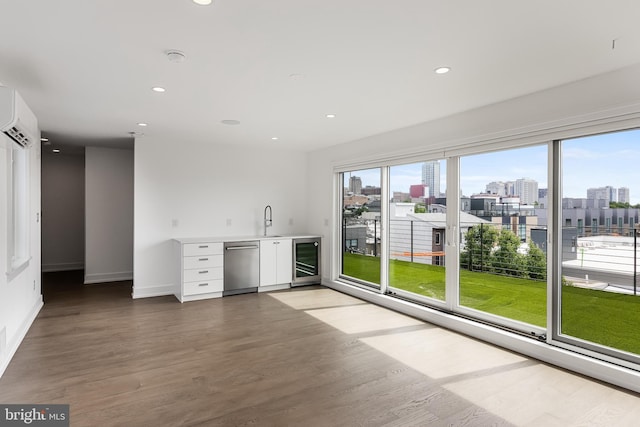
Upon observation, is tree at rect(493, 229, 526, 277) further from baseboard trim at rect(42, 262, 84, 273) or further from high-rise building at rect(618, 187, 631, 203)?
baseboard trim at rect(42, 262, 84, 273)

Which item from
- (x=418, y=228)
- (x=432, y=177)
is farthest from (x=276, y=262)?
(x=432, y=177)

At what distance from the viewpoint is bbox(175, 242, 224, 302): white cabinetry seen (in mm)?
5422

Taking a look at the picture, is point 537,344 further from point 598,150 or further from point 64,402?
point 64,402

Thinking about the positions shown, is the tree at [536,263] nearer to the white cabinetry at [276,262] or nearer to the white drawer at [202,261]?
the white cabinetry at [276,262]

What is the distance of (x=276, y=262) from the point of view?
622 cm

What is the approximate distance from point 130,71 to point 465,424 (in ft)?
11.5

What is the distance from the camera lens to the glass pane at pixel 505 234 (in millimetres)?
3686

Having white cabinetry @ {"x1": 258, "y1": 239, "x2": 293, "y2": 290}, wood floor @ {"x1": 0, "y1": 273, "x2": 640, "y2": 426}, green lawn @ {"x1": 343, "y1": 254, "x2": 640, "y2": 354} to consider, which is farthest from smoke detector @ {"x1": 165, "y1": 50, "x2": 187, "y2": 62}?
white cabinetry @ {"x1": 258, "y1": 239, "x2": 293, "y2": 290}

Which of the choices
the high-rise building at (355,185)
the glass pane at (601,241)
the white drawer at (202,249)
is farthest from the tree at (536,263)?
the white drawer at (202,249)

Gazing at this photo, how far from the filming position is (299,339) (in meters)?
3.88

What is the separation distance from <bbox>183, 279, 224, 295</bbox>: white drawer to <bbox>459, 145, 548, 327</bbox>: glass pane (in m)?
3.50

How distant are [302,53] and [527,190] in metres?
2.68

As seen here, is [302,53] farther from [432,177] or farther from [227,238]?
[227,238]

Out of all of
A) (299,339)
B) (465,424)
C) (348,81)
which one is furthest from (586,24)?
(299,339)
